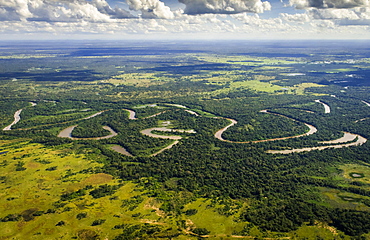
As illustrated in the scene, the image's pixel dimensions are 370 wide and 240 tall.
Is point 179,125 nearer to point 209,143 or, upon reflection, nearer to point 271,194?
point 209,143

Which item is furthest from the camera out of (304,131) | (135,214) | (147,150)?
(304,131)

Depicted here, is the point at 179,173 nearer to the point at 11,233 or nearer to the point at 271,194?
the point at 271,194

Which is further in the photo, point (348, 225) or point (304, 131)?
point (304, 131)

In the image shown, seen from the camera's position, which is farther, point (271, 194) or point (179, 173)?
point (179, 173)

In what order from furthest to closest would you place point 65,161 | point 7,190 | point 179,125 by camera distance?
point 179,125 → point 65,161 → point 7,190

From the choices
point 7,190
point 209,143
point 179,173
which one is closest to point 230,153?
point 209,143

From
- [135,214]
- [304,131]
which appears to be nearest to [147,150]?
[135,214]

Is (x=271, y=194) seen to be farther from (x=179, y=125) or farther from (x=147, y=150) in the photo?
(x=179, y=125)

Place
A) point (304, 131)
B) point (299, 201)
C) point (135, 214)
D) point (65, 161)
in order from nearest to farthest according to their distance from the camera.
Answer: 1. point (135, 214)
2. point (299, 201)
3. point (65, 161)
4. point (304, 131)

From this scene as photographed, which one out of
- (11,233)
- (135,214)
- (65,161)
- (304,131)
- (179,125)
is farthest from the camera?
(179,125)
